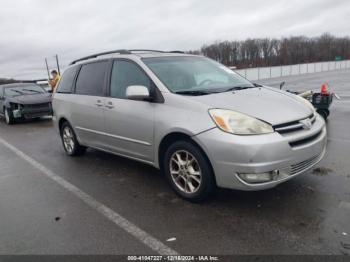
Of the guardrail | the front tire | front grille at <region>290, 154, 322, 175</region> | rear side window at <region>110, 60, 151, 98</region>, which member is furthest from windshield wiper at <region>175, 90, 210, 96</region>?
the guardrail

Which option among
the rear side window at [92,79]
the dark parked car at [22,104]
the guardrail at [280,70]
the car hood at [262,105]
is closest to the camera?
the car hood at [262,105]

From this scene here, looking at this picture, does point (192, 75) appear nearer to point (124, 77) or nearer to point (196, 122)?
point (124, 77)

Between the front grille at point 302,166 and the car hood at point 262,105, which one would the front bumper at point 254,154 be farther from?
the car hood at point 262,105

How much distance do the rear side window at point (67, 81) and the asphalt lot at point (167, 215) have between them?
1.67m

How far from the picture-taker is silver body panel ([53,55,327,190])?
2994mm

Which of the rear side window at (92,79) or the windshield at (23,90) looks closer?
the rear side window at (92,79)

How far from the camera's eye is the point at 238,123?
10.2 feet

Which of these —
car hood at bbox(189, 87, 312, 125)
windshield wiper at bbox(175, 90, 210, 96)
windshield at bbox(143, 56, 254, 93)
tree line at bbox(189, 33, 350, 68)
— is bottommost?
car hood at bbox(189, 87, 312, 125)

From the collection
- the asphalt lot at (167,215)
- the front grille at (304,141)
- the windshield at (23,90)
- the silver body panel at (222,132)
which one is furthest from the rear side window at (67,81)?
the windshield at (23,90)

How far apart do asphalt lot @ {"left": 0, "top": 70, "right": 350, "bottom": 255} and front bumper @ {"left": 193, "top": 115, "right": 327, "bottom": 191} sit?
1.31 ft

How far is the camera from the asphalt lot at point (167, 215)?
9.00ft

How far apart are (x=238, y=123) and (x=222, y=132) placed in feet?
0.63

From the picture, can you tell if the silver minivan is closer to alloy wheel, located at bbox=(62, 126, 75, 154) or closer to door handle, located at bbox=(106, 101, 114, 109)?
door handle, located at bbox=(106, 101, 114, 109)

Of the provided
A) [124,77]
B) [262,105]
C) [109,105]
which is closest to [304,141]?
[262,105]
